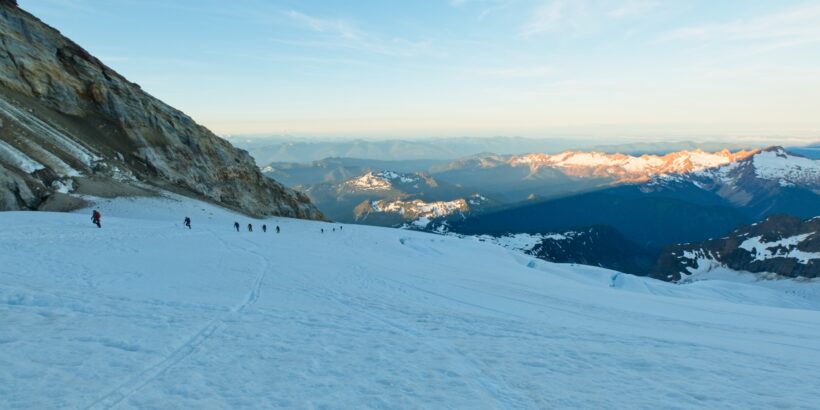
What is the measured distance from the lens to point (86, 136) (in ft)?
198

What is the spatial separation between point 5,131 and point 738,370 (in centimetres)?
6429

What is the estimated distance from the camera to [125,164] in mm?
61094

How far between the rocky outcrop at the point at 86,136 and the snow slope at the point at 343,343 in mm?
29031

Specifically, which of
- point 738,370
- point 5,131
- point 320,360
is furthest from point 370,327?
point 5,131

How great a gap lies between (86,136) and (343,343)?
66.7 m

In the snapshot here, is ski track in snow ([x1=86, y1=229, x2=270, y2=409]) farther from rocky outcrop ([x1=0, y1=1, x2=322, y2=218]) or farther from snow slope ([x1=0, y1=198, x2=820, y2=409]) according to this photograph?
rocky outcrop ([x1=0, y1=1, x2=322, y2=218])

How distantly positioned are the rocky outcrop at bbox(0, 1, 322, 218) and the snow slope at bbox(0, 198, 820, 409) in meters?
29.0

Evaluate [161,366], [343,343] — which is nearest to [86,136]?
[161,366]

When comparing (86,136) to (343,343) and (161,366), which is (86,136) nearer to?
(161,366)

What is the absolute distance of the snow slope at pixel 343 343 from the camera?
8.43 m

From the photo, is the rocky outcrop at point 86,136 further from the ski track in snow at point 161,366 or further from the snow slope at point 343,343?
the ski track in snow at point 161,366

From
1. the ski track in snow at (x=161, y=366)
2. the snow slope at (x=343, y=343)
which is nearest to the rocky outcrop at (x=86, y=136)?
the snow slope at (x=343, y=343)

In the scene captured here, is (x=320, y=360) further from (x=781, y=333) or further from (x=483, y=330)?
(x=781, y=333)

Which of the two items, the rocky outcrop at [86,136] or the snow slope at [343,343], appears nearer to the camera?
the snow slope at [343,343]
